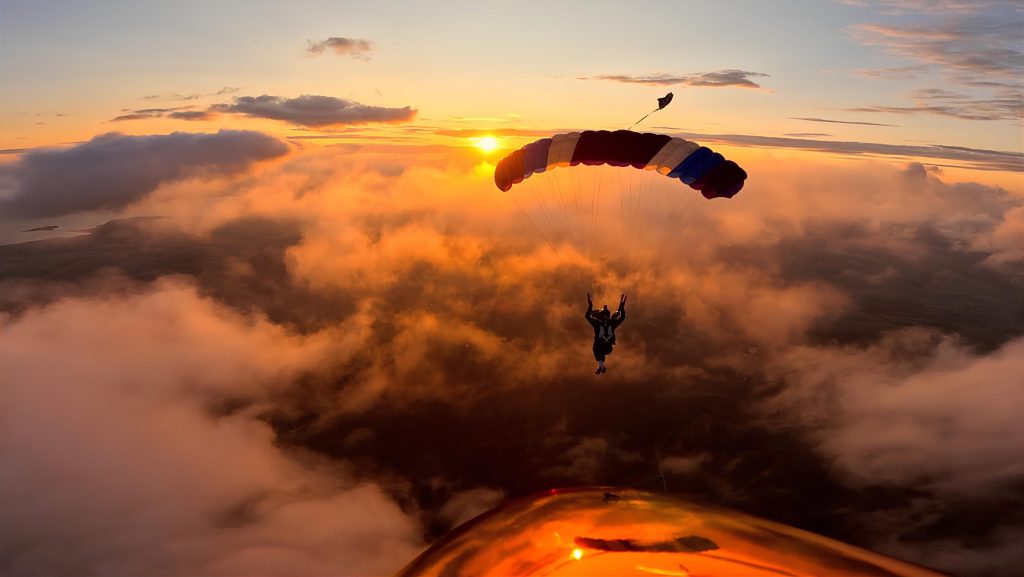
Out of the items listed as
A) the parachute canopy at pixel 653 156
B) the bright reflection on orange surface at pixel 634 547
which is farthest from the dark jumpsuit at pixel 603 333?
the bright reflection on orange surface at pixel 634 547

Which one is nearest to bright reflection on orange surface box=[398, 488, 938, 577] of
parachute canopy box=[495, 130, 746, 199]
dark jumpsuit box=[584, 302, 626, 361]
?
dark jumpsuit box=[584, 302, 626, 361]

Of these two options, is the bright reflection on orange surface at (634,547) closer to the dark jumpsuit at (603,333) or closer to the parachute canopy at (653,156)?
the dark jumpsuit at (603,333)

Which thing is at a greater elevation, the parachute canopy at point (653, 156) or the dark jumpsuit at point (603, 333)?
the parachute canopy at point (653, 156)

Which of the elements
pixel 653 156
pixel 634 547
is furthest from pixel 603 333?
pixel 634 547

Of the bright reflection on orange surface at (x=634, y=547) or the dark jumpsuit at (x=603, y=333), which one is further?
the dark jumpsuit at (x=603, y=333)

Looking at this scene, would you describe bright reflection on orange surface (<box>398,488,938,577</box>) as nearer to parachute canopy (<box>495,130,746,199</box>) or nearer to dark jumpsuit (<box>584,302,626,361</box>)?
dark jumpsuit (<box>584,302,626,361</box>)

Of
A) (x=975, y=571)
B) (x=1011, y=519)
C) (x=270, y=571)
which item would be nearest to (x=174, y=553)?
(x=270, y=571)
